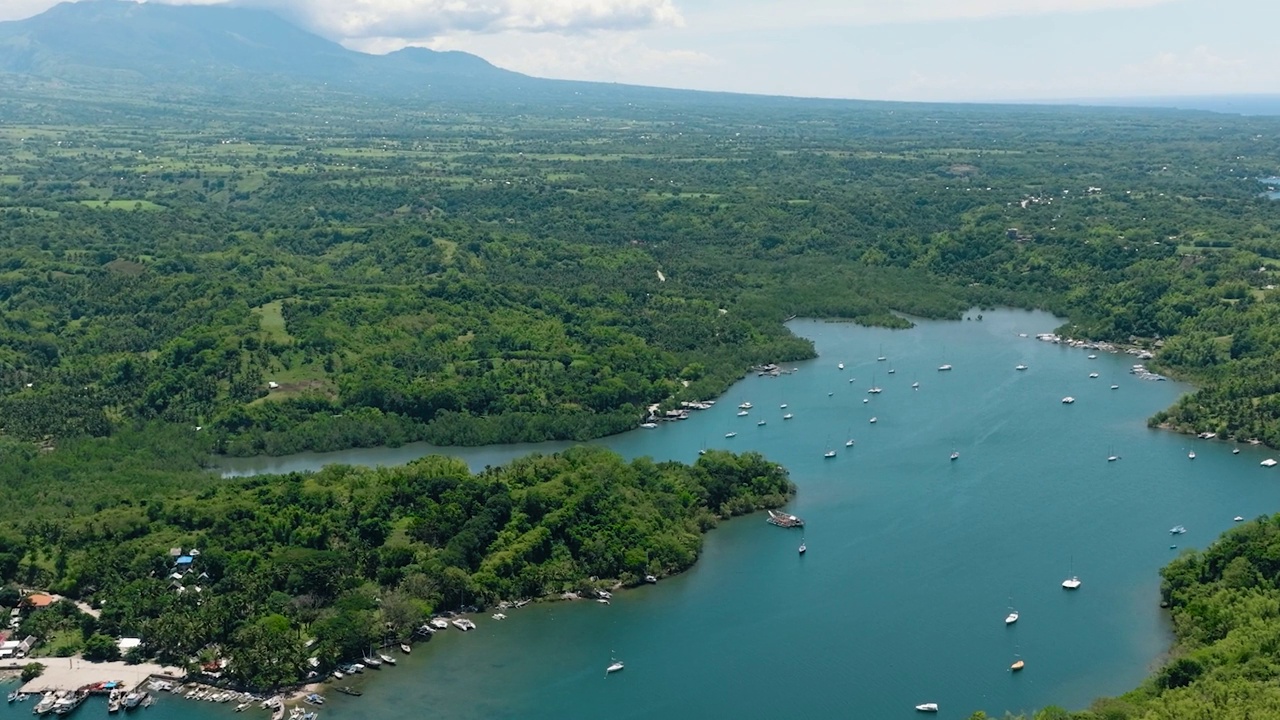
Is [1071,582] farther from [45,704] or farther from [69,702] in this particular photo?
[45,704]

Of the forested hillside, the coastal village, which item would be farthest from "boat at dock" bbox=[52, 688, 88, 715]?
the forested hillside

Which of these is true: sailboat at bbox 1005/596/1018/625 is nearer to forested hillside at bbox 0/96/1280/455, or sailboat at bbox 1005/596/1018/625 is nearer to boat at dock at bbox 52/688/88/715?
forested hillside at bbox 0/96/1280/455

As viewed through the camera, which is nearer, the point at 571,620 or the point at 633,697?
the point at 633,697

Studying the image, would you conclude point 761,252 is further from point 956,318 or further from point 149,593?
point 149,593

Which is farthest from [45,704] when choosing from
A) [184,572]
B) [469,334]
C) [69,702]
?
[469,334]

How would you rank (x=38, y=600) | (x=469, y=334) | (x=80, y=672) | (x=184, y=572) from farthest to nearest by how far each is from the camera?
(x=469, y=334) < (x=184, y=572) < (x=38, y=600) < (x=80, y=672)

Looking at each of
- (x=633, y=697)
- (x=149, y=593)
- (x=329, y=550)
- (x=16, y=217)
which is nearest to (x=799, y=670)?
(x=633, y=697)

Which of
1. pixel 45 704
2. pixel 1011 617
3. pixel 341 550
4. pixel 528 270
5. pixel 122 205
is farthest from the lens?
pixel 122 205
